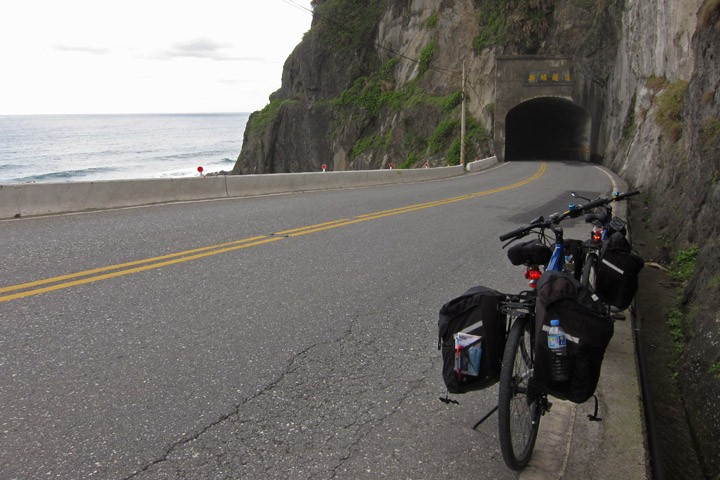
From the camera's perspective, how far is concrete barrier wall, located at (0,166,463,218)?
34.3 feet

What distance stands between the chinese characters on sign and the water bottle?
144 feet

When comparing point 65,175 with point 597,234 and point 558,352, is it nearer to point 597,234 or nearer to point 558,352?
point 597,234

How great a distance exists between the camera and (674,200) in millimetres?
11289

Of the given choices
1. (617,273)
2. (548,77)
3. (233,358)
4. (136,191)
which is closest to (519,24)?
(548,77)

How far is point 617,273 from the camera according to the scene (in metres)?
4.59

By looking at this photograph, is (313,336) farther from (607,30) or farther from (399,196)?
(607,30)

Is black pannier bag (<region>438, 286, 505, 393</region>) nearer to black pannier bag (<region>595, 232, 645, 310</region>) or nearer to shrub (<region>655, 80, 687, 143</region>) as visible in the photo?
black pannier bag (<region>595, 232, 645, 310</region>)

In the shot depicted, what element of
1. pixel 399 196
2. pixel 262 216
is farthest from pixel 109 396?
pixel 399 196

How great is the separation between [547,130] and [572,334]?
52.7m

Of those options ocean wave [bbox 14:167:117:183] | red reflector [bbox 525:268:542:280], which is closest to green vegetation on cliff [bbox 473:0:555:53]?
red reflector [bbox 525:268:542:280]

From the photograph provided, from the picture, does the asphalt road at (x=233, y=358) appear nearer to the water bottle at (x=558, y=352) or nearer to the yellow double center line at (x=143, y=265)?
the yellow double center line at (x=143, y=265)

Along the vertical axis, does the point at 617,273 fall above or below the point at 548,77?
below

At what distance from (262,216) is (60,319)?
635 centimetres

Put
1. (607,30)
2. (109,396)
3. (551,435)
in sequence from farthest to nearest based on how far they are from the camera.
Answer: (607,30)
(109,396)
(551,435)
